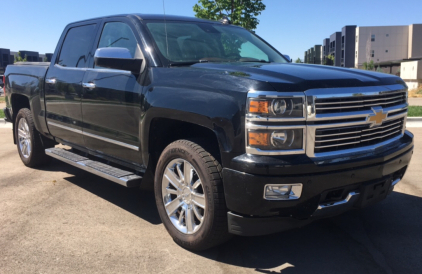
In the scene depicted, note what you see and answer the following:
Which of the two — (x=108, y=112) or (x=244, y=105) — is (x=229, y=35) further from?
(x=244, y=105)

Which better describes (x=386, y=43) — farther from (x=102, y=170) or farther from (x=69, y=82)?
(x=102, y=170)

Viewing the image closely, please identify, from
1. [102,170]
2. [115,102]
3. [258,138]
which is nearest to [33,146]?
[102,170]

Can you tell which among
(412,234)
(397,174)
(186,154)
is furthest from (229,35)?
(412,234)

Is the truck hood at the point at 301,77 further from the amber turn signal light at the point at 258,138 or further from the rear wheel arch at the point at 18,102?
the rear wheel arch at the point at 18,102

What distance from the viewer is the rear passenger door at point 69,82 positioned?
4.87 m

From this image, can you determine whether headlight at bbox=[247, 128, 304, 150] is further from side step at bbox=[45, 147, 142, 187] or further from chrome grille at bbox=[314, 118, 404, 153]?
side step at bbox=[45, 147, 142, 187]

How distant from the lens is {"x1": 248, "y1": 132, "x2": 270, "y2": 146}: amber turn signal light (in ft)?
9.42

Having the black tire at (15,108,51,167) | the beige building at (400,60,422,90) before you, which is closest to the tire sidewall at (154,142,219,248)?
the black tire at (15,108,51,167)

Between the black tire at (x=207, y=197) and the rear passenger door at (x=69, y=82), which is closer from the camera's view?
the black tire at (x=207, y=197)

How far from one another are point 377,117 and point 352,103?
1.06ft

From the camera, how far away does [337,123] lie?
3037mm

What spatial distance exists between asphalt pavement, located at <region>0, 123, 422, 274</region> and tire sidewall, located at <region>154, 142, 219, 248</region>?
0.46 ft

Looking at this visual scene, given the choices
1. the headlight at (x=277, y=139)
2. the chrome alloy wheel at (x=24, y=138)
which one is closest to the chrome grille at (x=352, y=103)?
the headlight at (x=277, y=139)

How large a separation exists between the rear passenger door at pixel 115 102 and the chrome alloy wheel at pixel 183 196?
537 mm
